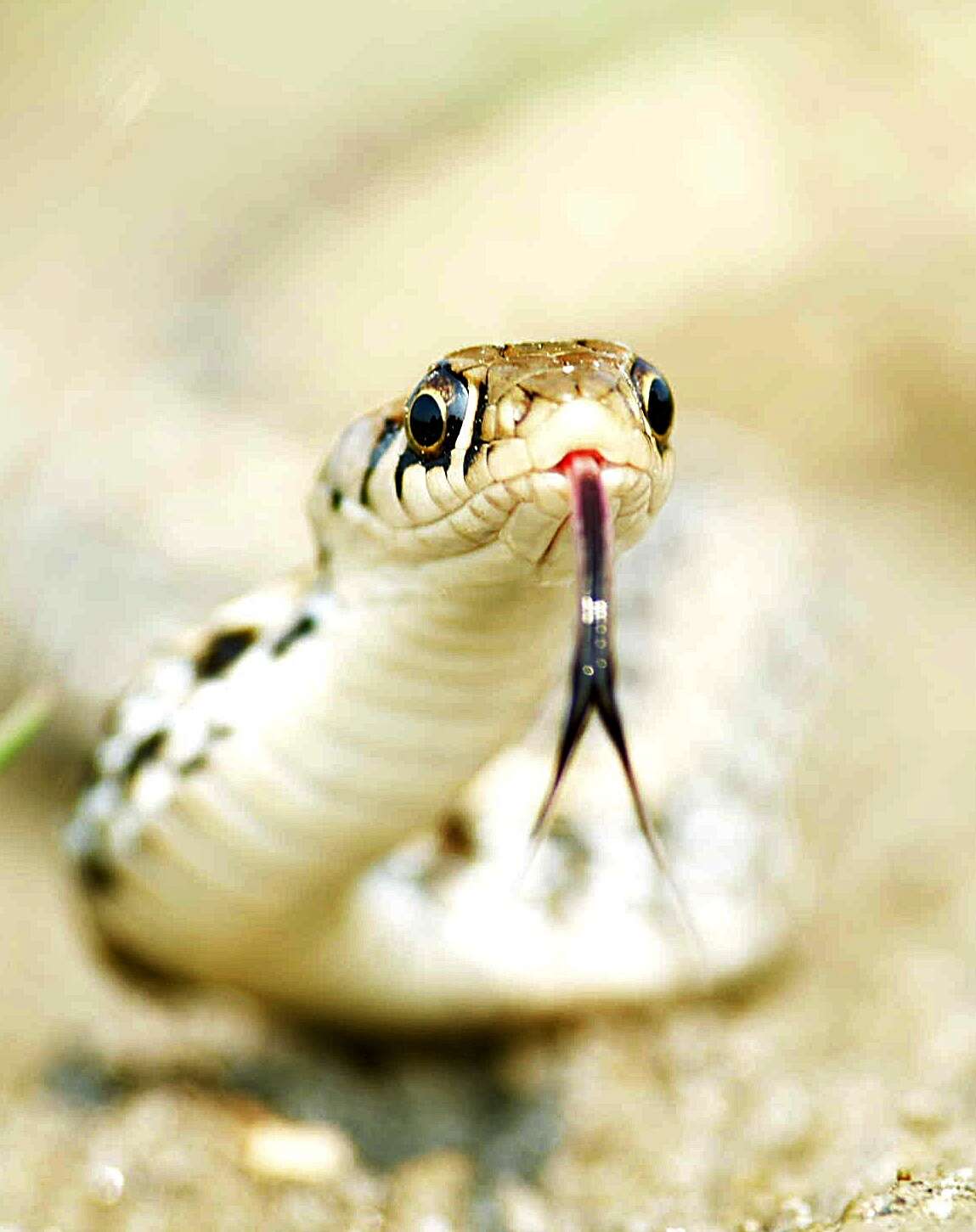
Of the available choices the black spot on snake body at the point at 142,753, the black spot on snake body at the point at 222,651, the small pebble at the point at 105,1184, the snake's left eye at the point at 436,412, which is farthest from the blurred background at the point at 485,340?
the snake's left eye at the point at 436,412

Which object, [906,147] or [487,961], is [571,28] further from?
[487,961]

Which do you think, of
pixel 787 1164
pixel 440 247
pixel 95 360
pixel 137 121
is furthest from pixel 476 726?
pixel 440 247

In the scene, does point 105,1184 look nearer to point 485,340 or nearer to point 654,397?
point 654,397

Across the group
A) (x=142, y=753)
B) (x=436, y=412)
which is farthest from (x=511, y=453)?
(x=142, y=753)

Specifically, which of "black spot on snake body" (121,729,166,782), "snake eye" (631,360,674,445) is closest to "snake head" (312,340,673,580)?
"snake eye" (631,360,674,445)

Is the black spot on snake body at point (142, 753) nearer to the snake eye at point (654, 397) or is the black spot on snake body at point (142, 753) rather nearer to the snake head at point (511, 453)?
the snake head at point (511, 453)

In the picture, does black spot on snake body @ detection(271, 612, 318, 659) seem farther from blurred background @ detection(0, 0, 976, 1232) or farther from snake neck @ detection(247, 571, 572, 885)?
blurred background @ detection(0, 0, 976, 1232)

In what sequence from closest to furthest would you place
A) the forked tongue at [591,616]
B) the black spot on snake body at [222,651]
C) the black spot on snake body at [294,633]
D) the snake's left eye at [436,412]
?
the forked tongue at [591,616] < the snake's left eye at [436,412] < the black spot on snake body at [294,633] < the black spot on snake body at [222,651]
